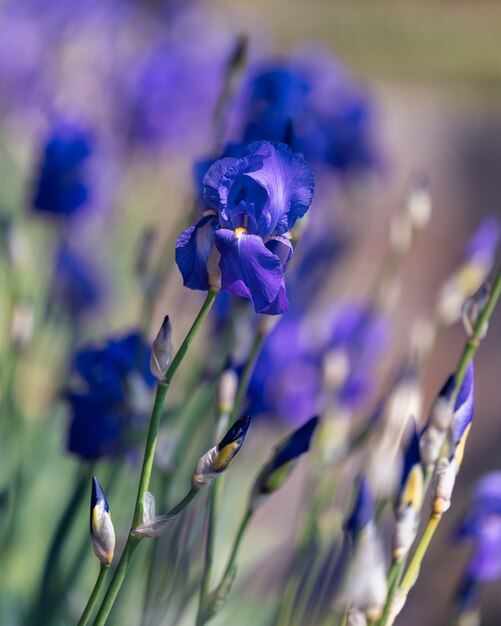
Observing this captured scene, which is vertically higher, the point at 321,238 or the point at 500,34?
the point at 500,34

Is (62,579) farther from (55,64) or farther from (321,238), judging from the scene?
(55,64)

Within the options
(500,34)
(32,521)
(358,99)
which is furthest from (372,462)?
(500,34)

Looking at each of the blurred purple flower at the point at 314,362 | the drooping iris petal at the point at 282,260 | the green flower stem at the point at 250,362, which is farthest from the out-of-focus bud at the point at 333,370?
the drooping iris petal at the point at 282,260

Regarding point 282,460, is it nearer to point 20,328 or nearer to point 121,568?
point 121,568

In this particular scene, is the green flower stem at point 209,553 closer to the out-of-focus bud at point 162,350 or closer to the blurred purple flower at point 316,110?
the out-of-focus bud at point 162,350

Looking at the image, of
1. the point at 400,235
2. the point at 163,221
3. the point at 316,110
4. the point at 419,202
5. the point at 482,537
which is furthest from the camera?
the point at 163,221

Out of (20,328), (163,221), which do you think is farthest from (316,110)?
(163,221)
